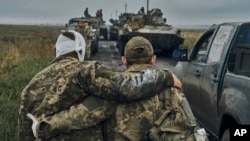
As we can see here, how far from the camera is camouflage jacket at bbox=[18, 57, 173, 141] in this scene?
2.85 metres

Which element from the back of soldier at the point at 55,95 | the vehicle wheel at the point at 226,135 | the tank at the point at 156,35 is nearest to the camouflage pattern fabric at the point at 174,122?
the back of soldier at the point at 55,95

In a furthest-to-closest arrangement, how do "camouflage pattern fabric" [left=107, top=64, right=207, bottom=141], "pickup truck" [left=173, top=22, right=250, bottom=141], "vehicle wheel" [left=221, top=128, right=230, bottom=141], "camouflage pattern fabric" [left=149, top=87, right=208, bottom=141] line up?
"vehicle wheel" [left=221, top=128, right=230, bottom=141] → "pickup truck" [left=173, top=22, right=250, bottom=141] → "camouflage pattern fabric" [left=107, top=64, right=207, bottom=141] → "camouflage pattern fabric" [left=149, top=87, right=208, bottom=141]

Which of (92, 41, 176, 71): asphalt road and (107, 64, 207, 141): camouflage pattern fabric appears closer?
(107, 64, 207, 141): camouflage pattern fabric

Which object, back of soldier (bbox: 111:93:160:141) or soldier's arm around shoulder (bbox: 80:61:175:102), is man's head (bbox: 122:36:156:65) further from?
back of soldier (bbox: 111:93:160:141)

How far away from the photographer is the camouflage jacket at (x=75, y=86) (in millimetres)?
2850

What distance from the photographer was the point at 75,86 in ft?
9.55

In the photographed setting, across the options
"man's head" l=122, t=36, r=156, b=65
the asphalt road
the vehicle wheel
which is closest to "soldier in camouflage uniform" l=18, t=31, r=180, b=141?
"man's head" l=122, t=36, r=156, b=65

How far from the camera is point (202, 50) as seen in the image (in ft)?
20.9

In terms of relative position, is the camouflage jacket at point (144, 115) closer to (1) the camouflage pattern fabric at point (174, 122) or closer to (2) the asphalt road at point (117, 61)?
(1) the camouflage pattern fabric at point (174, 122)

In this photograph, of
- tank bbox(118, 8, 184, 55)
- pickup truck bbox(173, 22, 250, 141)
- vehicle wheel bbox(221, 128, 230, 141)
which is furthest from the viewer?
tank bbox(118, 8, 184, 55)

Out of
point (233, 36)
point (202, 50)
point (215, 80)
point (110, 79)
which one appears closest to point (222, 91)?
point (215, 80)

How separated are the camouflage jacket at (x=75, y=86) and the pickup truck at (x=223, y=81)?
1.43m

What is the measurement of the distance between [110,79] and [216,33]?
114 inches

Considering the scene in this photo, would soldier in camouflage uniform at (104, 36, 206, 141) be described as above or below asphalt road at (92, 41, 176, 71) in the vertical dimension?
above
